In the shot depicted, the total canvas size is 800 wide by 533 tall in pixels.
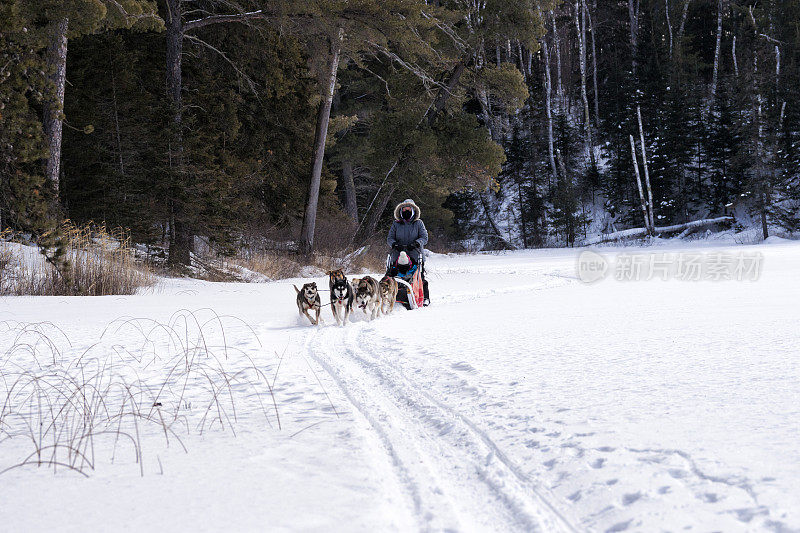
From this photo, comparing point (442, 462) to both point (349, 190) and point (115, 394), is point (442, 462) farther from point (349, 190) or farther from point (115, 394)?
point (349, 190)

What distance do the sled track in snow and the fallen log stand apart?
29.3 meters

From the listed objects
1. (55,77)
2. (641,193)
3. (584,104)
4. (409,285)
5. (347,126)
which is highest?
(584,104)

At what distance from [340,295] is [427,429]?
4.46m

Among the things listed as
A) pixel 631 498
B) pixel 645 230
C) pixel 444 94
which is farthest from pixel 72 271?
pixel 645 230

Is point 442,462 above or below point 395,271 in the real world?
below

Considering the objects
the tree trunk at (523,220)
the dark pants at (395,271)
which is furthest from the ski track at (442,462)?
the tree trunk at (523,220)

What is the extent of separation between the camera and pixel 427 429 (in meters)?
3.28

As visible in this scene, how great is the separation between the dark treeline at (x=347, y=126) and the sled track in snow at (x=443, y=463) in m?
7.37

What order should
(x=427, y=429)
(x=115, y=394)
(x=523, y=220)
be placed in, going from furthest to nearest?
(x=523, y=220) → (x=115, y=394) → (x=427, y=429)

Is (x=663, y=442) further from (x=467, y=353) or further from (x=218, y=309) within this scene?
(x=218, y=309)

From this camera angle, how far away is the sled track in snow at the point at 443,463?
2215 millimetres

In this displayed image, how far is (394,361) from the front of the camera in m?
5.10

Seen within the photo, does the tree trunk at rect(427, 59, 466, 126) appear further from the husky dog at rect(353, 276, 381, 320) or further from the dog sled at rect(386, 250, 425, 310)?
the husky dog at rect(353, 276, 381, 320)

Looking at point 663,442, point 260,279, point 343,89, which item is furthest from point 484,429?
point 343,89
